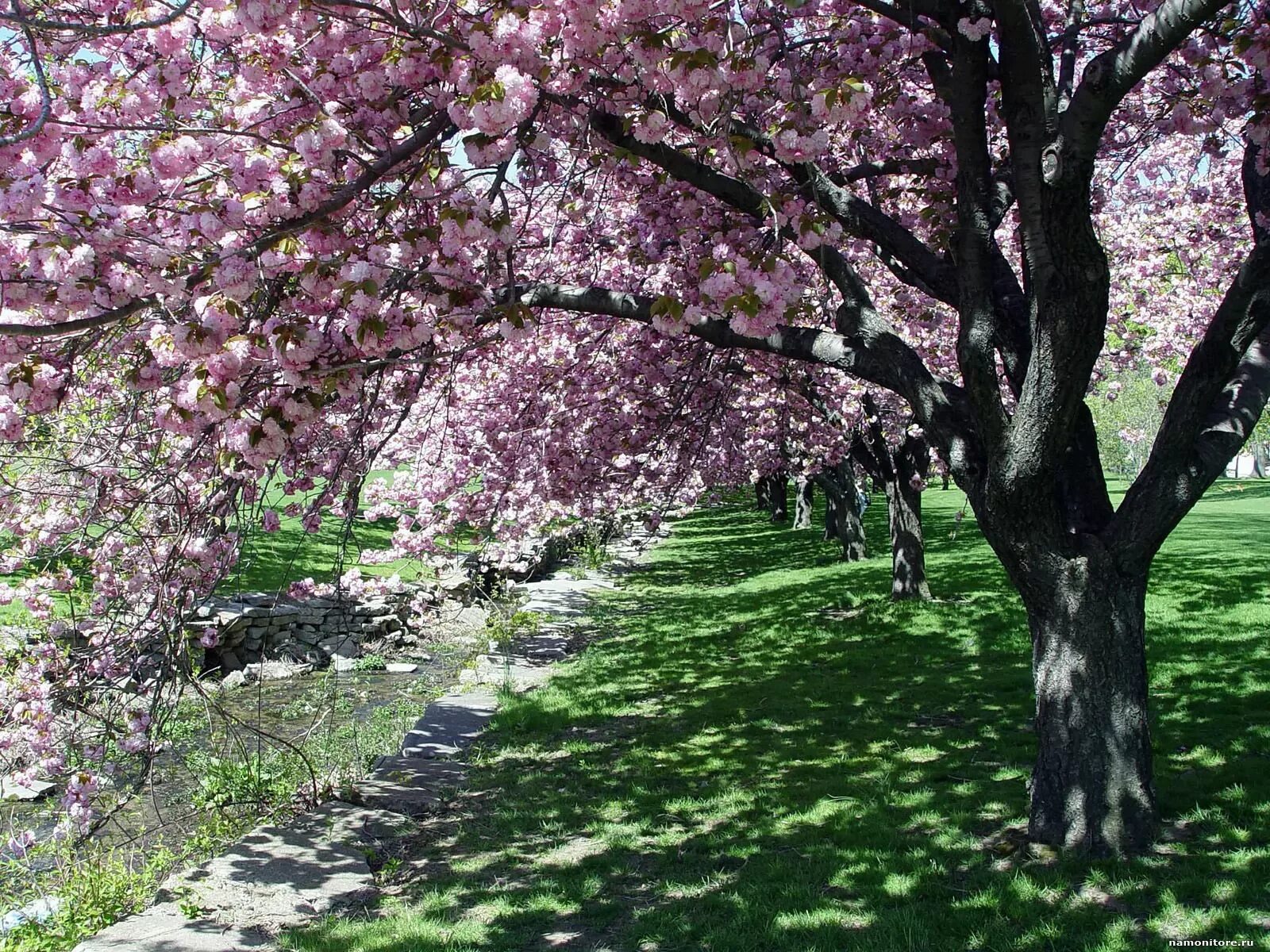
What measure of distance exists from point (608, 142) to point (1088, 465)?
291 centimetres

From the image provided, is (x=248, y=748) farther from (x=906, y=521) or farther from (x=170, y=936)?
(x=906, y=521)

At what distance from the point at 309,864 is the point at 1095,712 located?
4038mm

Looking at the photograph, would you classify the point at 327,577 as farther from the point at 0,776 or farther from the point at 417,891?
the point at 417,891

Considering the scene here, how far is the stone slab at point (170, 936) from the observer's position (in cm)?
396

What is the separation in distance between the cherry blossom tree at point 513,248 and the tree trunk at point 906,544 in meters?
6.46

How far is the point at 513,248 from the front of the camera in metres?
5.03

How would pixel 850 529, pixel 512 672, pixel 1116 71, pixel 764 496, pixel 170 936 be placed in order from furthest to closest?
pixel 764 496, pixel 850 529, pixel 512 672, pixel 170 936, pixel 1116 71

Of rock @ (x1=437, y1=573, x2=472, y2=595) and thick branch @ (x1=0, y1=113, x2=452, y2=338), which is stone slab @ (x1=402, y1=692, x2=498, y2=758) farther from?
rock @ (x1=437, y1=573, x2=472, y2=595)

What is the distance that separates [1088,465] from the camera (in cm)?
490

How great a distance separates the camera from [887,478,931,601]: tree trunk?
1262 centimetres

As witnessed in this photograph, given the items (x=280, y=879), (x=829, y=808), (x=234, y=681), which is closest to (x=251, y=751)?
(x=280, y=879)

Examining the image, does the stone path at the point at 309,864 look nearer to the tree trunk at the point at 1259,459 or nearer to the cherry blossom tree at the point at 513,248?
the cherry blossom tree at the point at 513,248

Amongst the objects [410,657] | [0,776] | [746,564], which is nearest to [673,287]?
[0,776]

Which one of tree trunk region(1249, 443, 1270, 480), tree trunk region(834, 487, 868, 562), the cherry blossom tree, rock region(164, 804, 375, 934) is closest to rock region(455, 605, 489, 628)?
tree trunk region(834, 487, 868, 562)
